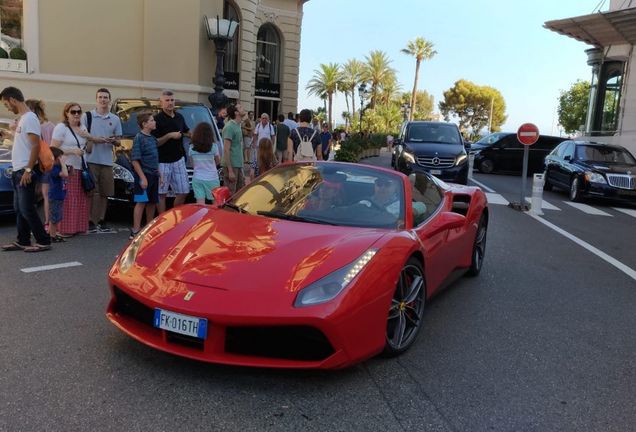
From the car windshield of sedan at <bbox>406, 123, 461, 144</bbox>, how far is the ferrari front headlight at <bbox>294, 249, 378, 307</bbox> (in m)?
12.4

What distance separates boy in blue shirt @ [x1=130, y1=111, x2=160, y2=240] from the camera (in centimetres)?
689

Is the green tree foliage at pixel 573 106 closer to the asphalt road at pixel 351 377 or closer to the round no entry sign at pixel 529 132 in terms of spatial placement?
the round no entry sign at pixel 529 132

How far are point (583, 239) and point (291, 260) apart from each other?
7241mm

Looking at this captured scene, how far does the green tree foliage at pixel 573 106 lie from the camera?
64.2 m

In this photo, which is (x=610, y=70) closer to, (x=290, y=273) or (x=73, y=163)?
(x=73, y=163)

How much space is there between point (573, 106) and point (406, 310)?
70.1 metres

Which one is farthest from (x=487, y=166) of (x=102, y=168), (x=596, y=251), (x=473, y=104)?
(x=473, y=104)

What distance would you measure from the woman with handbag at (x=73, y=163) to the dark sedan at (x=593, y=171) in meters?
11.9

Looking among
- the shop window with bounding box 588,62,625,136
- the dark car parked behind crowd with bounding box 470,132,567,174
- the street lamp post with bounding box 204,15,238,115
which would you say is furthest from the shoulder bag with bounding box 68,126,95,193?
the shop window with bounding box 588,62,625,136

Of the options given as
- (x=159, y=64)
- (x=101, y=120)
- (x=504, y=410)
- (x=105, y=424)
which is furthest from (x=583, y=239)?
(x=159, y=64)

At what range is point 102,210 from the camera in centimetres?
784

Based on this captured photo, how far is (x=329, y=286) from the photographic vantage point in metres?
3.25

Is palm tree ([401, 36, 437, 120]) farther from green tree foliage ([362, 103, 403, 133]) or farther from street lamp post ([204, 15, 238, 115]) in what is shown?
street lamp post ([204, 15, 238, 115])

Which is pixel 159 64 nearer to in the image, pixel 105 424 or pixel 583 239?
pixel 583 239
